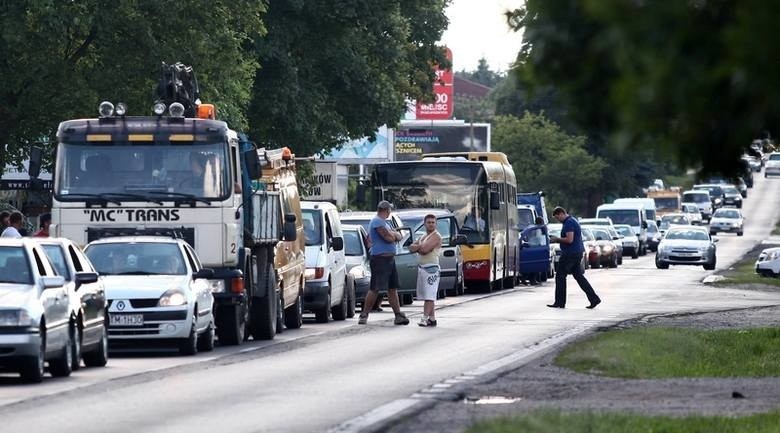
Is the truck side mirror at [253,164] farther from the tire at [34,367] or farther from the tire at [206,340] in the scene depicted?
the tire at [34,367]

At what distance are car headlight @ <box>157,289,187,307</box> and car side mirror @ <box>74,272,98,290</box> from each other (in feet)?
7.67

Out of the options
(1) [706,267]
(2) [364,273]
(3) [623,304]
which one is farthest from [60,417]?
(1) [706,267]

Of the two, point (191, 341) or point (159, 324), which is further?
point (191, 341)

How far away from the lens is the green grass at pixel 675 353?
1852 centimetres

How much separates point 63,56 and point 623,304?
12.7 m

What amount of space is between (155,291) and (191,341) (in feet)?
2.41

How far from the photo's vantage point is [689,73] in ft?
19.1

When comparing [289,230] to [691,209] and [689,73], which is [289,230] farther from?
[691,209]

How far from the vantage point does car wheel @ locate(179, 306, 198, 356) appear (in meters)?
21.7

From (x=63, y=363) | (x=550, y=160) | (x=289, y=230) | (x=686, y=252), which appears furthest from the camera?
(x=550, y=160)

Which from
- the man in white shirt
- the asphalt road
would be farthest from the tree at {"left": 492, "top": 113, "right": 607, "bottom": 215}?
the man in white shirt

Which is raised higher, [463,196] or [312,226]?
[463,196]

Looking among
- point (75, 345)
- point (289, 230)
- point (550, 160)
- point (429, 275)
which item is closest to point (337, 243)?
point (429, 275)

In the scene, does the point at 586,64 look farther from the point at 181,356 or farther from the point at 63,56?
the point at 63,56
